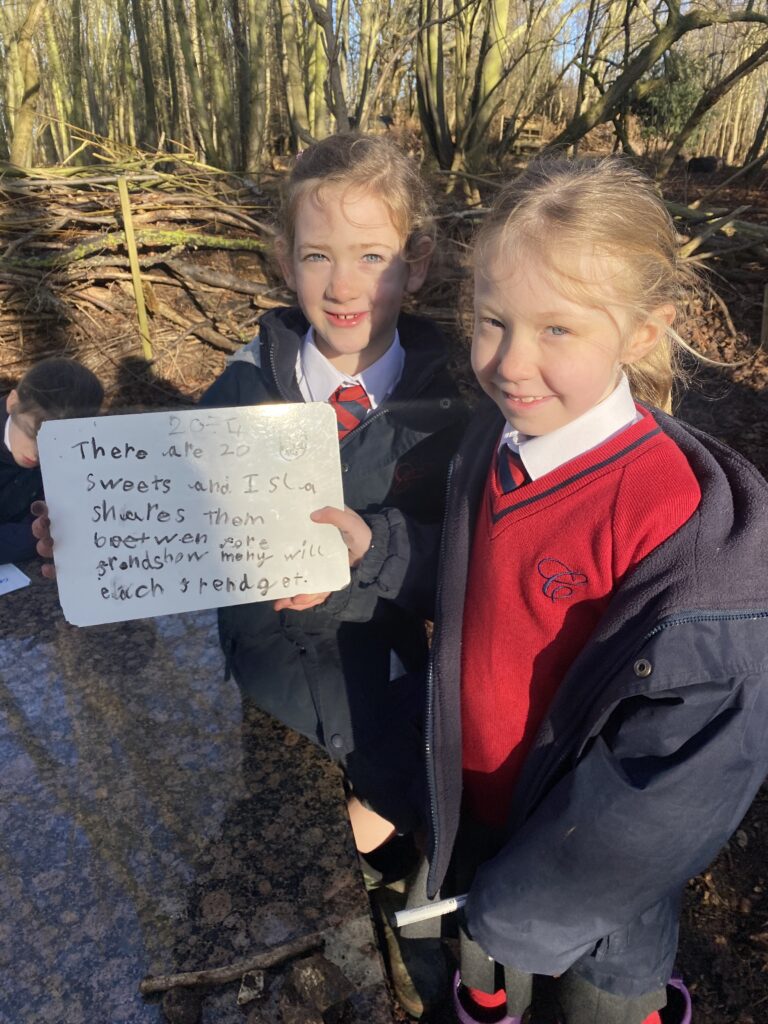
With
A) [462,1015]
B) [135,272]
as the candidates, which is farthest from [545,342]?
[135,272]

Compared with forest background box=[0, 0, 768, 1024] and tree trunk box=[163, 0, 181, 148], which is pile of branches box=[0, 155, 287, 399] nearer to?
forest background box=[0, 0, 768, 1024]

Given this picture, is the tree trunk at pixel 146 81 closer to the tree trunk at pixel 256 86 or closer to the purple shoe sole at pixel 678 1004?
the tree trunk at pixel 256 86

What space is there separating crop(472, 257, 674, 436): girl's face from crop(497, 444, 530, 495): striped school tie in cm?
10

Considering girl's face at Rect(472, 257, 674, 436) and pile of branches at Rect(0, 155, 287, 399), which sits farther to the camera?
pile of branches at Rect(0, 155, 287, 399)

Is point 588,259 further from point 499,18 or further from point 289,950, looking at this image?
point 499,18

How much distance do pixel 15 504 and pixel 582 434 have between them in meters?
2.25

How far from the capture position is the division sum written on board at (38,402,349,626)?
4.80ft

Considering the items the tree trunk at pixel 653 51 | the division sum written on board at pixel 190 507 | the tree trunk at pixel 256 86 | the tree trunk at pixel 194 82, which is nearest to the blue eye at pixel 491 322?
the division sum written on board at pixel 190 507

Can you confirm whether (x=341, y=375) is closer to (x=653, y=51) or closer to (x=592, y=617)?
(x=592, y=617)

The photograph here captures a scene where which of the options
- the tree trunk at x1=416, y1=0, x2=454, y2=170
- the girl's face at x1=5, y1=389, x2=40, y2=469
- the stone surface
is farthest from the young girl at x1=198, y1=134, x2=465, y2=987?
the tree trunk at x1=416, y1=0, x2=454, y2=170

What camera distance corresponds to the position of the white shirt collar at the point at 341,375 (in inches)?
72.1

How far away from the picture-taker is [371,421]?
1.77 meters

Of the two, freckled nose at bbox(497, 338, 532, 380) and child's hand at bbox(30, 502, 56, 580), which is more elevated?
freckled nose at bbox(497, 338, 532, 380)

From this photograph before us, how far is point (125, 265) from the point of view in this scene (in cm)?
461
